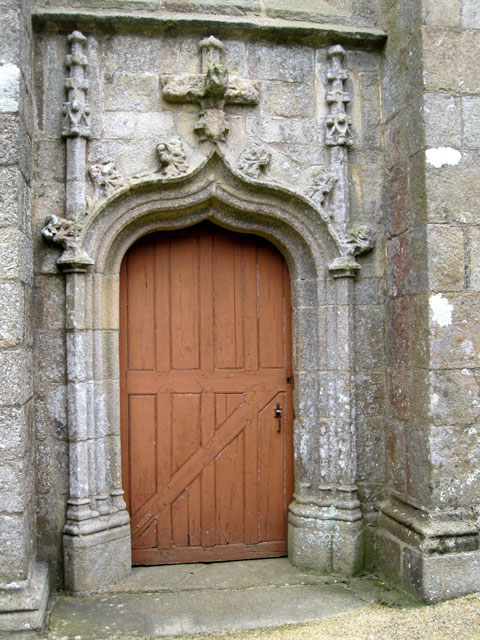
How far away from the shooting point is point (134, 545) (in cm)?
400

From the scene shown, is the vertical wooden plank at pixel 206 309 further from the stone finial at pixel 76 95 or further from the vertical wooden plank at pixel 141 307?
the stone finial at pixel 76 95

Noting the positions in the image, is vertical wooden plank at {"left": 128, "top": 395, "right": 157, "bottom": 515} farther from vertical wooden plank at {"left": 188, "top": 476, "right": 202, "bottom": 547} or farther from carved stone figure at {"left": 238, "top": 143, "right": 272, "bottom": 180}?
carved stone figure at {"left": 238, "top": 143, "right": 272, "bottom": 180}

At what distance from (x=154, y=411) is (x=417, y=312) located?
1754 millimetres

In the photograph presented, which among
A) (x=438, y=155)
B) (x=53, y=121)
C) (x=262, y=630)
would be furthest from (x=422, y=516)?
(x=53, y=121)

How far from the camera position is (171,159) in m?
3.73

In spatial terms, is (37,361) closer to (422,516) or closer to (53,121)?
(53,121)

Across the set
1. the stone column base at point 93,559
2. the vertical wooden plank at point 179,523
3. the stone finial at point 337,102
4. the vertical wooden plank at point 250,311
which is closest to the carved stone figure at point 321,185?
the stone finial at point 337,102

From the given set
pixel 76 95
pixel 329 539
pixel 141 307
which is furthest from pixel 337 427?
pixel 76 95

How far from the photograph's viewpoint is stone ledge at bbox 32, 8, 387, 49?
3.67m

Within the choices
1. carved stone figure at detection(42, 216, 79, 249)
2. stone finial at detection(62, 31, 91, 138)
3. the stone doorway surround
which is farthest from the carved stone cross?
carved stone figure at detection(42, 216, 79, 249)

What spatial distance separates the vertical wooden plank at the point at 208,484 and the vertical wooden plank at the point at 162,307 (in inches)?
15.3

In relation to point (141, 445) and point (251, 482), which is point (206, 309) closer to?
point (141, 445)

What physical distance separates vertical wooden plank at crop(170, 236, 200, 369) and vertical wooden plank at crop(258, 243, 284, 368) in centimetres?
43

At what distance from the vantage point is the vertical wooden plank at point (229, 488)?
162 inches
